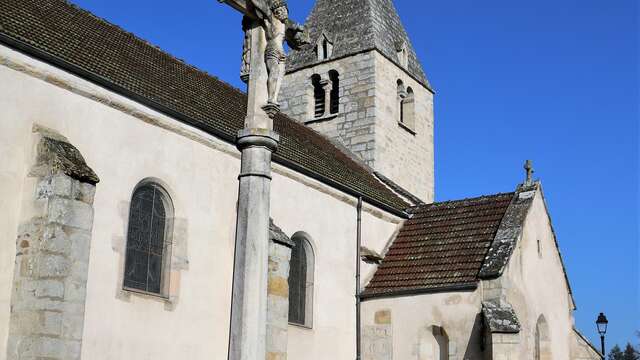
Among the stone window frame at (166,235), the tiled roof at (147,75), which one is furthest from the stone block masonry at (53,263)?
the tiled roof at (147,75)

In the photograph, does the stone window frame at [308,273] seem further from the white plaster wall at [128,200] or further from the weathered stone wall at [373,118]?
the weathered stone wall at [373,118]

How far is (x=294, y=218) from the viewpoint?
62.9 ft

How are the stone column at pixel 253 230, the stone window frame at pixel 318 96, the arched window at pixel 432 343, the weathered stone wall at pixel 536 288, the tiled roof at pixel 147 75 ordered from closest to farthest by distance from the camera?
the stone column at pixel 253 230 → the tiled roof at pixel 147 75 → the weathered stone wall at pixel 536 288 → the arched window at pixel 432 343 → the stone window frame at pixel 318 96

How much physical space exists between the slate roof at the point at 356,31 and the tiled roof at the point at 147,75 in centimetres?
633

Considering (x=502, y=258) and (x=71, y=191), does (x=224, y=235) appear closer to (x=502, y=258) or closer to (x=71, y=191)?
(x=71, y=191)

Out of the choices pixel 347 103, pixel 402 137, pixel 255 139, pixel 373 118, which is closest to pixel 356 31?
pixel 347 103

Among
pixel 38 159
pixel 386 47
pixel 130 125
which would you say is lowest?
pixel 38 159

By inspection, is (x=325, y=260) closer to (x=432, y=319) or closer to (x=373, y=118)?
(x=432, y=319)

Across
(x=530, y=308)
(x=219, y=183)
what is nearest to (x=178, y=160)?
(x=219, y=183)

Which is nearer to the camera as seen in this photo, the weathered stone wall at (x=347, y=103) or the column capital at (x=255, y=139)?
the column capital at (x=255, y=139)

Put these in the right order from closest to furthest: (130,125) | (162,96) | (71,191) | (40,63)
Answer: (71,191) < (40,63) < (130,125) < (162,96)

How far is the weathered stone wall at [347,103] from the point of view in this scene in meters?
28.5

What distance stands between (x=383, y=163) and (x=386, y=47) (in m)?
4.95

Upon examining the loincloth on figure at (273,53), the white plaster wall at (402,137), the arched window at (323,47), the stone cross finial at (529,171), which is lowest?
the loincloth on figure at (273,53)
